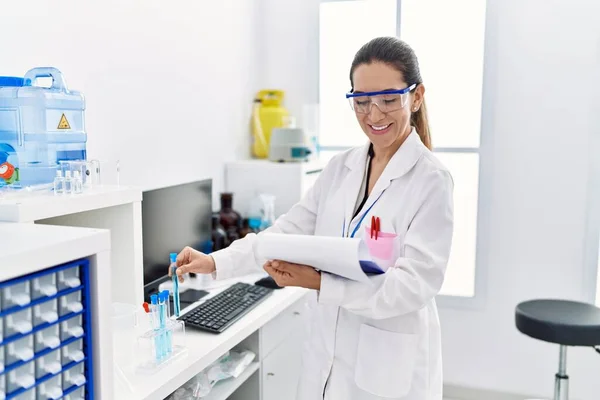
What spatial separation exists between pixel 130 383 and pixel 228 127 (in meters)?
1.75

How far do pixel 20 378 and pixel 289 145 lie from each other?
2030 millimetres

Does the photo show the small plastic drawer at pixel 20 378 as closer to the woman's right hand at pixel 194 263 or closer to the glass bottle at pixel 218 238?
the woman's right hand at pixel 194 263

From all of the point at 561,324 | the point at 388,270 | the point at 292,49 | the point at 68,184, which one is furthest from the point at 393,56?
the point at 292,49

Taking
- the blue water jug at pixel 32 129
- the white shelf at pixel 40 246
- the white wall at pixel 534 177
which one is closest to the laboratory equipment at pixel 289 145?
the white wall at pixel 534 177

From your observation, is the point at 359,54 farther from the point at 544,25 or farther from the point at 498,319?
the point at 498,319

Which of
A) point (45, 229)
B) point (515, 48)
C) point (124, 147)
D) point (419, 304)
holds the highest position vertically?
point (515, 48)

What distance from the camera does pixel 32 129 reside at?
4.76 ft

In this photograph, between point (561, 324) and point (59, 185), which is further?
point (561, 324)

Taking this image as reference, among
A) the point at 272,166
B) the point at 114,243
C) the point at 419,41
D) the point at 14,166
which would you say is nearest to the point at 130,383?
the point at 114,243

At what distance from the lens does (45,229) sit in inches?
41.2

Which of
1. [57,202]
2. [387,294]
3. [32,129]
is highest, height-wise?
[32,129]

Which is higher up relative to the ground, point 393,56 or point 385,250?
point 393,56

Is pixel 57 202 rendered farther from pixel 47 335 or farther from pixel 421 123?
pixel 421 123

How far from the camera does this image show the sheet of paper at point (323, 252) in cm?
122
